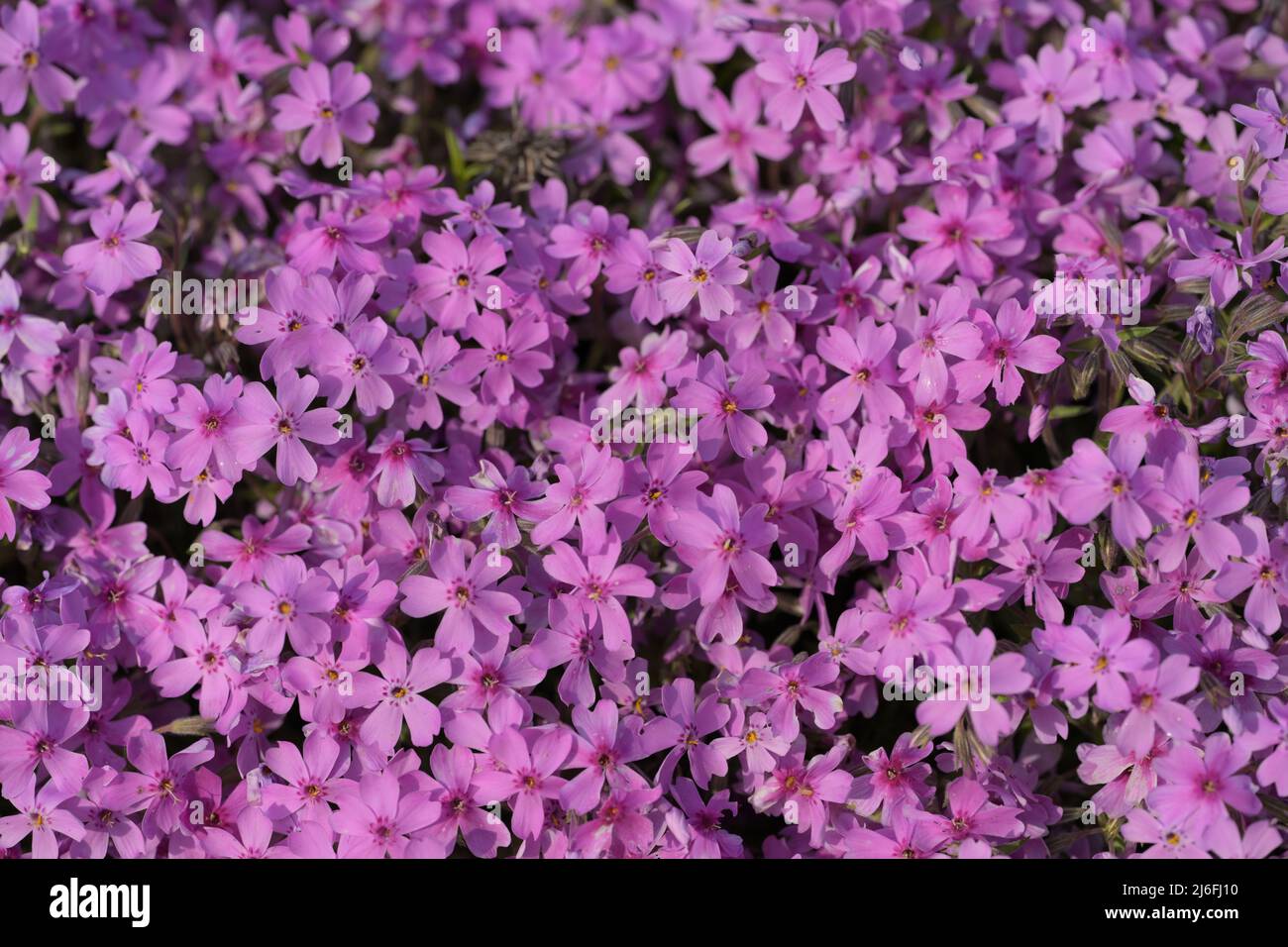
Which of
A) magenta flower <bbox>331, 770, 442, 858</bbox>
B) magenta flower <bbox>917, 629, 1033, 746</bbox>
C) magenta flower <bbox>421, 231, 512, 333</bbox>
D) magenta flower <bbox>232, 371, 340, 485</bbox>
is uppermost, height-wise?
magenta flower <bbox>421, 231, 512, 333</bbox>

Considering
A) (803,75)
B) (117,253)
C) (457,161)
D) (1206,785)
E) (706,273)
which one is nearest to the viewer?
(1206,785)

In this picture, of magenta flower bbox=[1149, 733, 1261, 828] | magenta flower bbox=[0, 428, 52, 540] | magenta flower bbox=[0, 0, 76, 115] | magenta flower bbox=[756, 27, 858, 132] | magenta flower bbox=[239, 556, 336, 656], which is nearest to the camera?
magenta flower bbox=[1149, 733, 1261, 828]

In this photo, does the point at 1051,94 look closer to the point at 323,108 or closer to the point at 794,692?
the point at 794,692

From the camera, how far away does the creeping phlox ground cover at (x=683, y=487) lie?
5.58ft

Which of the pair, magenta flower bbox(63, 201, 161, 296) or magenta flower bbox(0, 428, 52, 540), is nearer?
magenta flower bbox(0, 428, 52, 540)

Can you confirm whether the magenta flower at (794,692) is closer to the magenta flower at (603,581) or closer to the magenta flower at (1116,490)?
the magenta flower at (603,581)

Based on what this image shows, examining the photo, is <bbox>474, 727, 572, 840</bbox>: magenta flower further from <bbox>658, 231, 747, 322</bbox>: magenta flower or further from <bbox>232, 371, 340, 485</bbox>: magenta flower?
<bbox>658, 231, 747, 322</bbox>: magenta flower

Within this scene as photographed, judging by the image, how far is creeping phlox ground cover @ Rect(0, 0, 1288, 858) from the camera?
5.58ft

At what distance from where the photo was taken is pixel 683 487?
178 centimetres

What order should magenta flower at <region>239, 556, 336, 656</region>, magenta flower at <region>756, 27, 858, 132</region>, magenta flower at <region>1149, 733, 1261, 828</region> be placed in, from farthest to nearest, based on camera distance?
magenta flower at <region>756, 27, 858, 132</region>, magenta flower at <region>239, 556, 336, 656</region>, magenta flower at <region>1149, 733, 1261, 828</region>

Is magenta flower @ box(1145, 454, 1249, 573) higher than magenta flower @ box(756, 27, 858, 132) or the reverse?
the reverse

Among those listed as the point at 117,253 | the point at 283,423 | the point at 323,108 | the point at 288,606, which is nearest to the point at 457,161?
the point at 323,108

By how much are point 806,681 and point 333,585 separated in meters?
0.75

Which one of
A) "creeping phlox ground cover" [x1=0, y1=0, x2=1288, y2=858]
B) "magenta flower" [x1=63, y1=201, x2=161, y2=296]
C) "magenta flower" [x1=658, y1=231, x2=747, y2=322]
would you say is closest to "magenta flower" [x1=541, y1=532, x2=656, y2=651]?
"creeping phlox ground cover" [x1=0, y1=0, x2=1288, y2=858]
